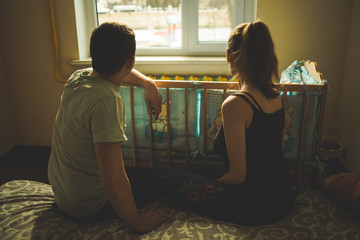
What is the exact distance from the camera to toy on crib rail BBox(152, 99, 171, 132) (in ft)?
5.89

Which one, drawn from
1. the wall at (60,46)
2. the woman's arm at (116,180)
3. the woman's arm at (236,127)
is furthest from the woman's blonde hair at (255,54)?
the wall at (60,46)

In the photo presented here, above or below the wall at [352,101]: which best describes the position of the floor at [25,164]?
below

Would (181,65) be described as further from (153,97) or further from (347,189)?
(347,189)

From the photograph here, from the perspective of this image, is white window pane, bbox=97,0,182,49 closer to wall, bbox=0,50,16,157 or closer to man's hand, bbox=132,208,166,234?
wall, bbox=0,50,16,157

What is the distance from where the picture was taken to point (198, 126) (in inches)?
70.2

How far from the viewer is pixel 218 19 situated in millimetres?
2512

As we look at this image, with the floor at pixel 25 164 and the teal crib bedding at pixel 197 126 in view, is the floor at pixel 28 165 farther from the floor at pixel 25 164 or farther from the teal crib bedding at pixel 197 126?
the teal crib bedding at pixel 197 126

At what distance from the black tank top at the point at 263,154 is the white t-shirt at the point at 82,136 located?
49 cm

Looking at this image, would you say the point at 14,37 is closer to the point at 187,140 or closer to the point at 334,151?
the point at 187,140

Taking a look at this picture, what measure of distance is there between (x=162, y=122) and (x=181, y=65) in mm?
791

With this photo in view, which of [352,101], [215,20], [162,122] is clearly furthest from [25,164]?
[352,101]

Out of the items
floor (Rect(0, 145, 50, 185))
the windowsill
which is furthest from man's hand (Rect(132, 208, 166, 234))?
the windowsill

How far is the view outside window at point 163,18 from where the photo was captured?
2498 millimetres

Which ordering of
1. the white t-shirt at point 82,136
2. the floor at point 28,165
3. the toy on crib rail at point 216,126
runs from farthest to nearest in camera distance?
the floor at point 28,165
the toy on crib rail at point 216,126
the white t-shirt at point 82,136
